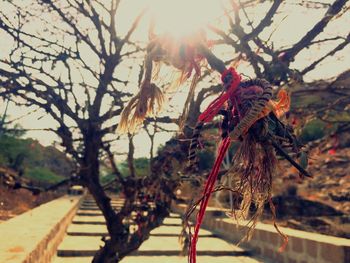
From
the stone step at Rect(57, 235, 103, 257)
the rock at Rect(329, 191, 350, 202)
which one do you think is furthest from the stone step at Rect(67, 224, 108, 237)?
the rock at Rect(329, 191, 350, 202)

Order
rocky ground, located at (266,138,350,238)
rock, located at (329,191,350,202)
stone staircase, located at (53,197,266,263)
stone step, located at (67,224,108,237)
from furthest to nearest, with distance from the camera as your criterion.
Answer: rock, located at (329,191,350,202) < rocky ground, located at (266,138,350,238) < stone step, located at (67,224,108,237) < stone staircase, located at (53,197,266,263)

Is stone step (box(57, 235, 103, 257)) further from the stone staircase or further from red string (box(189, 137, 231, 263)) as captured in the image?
red string (box(189, 137, 231, 263))

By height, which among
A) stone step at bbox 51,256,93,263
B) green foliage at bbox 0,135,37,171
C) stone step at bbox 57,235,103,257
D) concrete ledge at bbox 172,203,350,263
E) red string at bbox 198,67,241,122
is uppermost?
green foliage at bbox 0,135,37,171

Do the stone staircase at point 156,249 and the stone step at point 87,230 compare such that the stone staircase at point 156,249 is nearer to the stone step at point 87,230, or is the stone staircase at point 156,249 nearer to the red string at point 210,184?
the stone step at point 87,230

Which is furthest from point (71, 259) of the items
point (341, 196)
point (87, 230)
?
point (341, 196)

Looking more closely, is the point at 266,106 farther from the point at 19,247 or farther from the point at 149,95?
the point at 19,247

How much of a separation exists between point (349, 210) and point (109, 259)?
421 inches

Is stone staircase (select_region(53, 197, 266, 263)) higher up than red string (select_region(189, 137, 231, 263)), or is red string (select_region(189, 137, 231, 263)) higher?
red string (select_region(189, 137, 231, 263))

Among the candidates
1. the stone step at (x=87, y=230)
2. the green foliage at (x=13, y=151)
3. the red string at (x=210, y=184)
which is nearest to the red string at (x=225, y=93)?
the red string at (x=210, y=184)

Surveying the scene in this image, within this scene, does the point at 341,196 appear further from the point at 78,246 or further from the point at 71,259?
the point at 71,259

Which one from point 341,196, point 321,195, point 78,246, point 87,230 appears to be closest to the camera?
point 78,246

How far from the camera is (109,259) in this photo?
2736mm

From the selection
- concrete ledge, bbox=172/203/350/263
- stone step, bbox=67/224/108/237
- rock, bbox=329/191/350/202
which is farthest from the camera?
rock, bbox=329/191/350/202

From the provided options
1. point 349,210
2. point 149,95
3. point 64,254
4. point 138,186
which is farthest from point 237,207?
point 349,210
